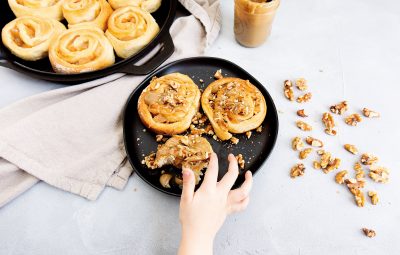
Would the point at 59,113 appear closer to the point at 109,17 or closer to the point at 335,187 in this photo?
the point at 109,17

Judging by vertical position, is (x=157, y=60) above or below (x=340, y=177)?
above

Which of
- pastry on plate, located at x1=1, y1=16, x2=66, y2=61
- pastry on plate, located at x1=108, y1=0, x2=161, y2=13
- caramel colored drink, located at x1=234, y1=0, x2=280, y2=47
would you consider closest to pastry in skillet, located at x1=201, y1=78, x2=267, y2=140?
caramel colored drink, located at x1=234, y1=0, x2=280, y2=47

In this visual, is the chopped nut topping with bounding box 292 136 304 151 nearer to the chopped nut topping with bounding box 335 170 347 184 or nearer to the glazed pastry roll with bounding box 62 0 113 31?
the chopped nut topping with bounding box 335 170 347 184

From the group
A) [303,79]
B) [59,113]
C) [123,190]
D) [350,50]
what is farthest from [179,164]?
[350,50]

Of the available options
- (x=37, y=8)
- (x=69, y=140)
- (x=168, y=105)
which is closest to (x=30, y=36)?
(x=37, y=8)

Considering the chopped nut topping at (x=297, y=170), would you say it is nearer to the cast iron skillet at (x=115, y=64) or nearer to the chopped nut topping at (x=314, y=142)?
the chopped nut topping at (x=314, y=142)

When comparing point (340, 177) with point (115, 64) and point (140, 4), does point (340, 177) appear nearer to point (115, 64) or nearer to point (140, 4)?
point (115, 64)

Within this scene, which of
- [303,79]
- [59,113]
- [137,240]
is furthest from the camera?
[303,79]
